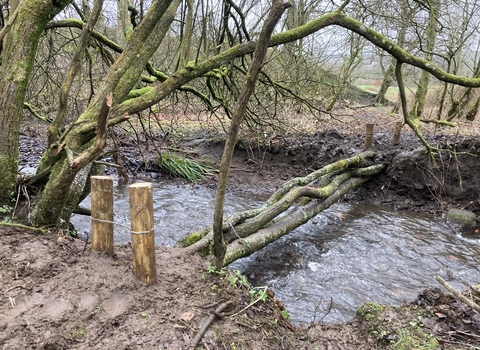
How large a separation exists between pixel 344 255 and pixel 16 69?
4788 mm

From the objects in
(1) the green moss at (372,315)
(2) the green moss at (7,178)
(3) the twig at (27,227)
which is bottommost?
(1) the green moss at (372,315)

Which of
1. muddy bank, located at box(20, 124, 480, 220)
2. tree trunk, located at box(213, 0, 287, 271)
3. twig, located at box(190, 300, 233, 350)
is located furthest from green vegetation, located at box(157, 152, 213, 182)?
twig, located at box(190, 300, 233, 350)

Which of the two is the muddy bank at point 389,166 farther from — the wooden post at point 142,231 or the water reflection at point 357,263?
the wooden post at point 142,231

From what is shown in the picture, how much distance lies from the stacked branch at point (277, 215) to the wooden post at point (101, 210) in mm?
854

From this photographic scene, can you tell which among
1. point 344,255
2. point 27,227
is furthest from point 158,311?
point 344,255

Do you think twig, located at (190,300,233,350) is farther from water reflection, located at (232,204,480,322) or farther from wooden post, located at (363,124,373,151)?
wooden post, located at (363,124,373,151)

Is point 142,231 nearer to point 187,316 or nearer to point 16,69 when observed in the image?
point 187,316

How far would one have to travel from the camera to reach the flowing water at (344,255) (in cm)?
412

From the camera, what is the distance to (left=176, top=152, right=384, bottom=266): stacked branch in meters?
3.85

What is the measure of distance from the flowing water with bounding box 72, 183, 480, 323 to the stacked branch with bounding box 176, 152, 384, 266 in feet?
1.52

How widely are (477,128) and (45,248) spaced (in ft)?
38.1

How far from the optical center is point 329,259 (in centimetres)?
509

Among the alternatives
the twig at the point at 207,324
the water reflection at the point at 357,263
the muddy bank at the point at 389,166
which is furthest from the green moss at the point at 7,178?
the muddy bank at the point at 389,166

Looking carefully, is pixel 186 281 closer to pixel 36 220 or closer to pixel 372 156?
pixel 36 220
